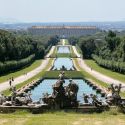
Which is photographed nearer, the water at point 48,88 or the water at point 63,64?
the water at point 48,88

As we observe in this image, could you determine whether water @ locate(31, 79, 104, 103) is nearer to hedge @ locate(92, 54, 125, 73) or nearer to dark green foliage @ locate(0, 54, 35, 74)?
dark green foliage @ locate(0, 54, 35, 74)

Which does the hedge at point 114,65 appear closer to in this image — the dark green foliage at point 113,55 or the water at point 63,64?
the dark green foliage at point 113,55

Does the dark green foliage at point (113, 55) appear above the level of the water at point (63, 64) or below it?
above

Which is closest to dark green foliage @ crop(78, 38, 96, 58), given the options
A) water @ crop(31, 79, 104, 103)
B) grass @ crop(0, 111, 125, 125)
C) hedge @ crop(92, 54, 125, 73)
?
hedge @ crop(92, 54, 125, 73)

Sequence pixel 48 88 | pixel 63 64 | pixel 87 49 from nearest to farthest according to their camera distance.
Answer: pixel 48 88, pixel 63 64, pixel 87 49

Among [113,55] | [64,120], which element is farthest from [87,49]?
[64,120]

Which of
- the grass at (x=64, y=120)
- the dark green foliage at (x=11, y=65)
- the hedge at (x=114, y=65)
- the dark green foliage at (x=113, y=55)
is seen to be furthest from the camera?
the dark green foliage at (x=113, y=55)

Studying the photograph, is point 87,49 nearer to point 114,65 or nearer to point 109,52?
point 109,52

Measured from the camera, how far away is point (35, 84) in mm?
56344

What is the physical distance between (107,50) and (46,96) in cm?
7985

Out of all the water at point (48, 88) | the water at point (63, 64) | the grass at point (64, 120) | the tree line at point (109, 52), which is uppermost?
the grass at point (64, 120)

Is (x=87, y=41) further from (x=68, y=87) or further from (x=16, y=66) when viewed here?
(x=68, y=87)

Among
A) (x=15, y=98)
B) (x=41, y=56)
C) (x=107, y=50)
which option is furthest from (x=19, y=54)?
(x=15, y=98)

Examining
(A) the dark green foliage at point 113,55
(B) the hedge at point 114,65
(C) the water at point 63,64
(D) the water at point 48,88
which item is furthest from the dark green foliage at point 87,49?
(D) the water at point 48,88
